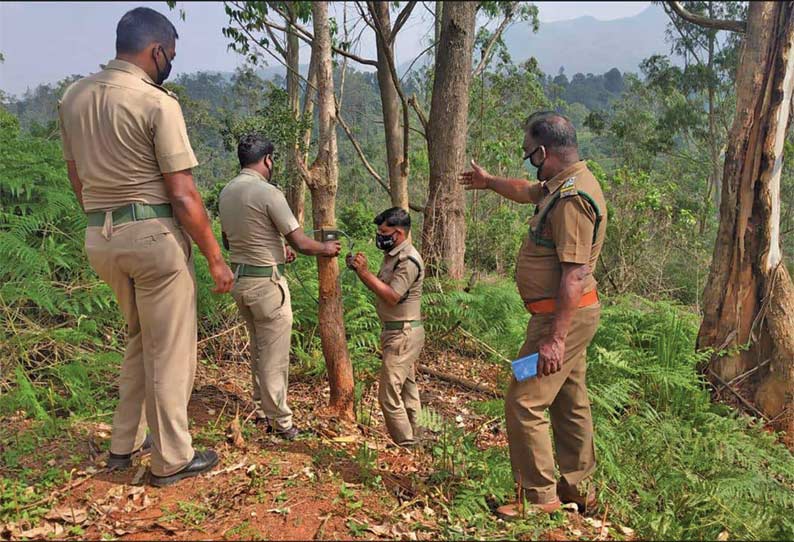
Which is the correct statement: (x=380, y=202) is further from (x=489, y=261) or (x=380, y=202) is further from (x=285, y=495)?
(x=285, y=495)

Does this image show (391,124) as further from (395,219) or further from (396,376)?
(396,376)

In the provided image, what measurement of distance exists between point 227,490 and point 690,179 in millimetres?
26789

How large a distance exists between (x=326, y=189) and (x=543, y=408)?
197cm

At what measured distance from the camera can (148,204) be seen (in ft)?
9.12

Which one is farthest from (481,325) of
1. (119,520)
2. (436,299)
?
(119,520)

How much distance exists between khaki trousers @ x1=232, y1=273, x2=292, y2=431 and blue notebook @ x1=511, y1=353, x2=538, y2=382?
1627 mm

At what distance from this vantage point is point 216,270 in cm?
285

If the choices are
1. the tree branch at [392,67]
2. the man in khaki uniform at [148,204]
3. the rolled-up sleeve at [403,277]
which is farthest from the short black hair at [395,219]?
the tree branch at [392,67]

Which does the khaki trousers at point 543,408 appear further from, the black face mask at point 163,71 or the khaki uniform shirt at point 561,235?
the black face mask at point 163,71

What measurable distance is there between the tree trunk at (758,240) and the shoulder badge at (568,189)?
3.20m

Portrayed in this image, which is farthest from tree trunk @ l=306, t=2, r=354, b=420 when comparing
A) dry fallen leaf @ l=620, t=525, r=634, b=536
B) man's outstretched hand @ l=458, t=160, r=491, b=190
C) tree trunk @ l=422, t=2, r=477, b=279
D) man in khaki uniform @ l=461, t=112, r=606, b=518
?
tree trunk @ l=422, t=2, r=477, b=279

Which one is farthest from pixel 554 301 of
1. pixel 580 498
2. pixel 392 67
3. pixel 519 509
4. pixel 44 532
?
pixel 392 67

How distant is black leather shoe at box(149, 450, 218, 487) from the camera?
2910mm

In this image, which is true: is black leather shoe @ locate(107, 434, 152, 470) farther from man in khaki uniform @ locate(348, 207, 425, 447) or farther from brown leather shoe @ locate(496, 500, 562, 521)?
brown leather shoe @ locate(496, 500, 562, 521)
